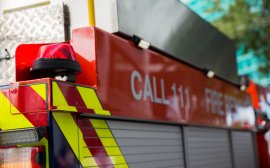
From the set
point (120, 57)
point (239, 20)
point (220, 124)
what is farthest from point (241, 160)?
point (239, 20)

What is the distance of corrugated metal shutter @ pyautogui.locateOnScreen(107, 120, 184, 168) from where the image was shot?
3.00m

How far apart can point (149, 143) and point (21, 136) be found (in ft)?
3.73

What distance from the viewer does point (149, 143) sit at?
3.33 meters

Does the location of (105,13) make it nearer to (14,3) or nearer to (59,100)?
(14,3)

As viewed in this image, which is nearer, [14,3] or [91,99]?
[91,99]

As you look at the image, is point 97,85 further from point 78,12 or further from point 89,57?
point 78,12

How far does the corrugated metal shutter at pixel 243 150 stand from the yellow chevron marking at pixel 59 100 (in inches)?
122

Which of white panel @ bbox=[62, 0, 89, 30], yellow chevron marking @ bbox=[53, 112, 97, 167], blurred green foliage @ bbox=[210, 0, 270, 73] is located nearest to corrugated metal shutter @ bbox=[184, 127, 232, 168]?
white panel @ bbox=[62, 0, 89, 30]

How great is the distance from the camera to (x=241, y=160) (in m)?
5.45

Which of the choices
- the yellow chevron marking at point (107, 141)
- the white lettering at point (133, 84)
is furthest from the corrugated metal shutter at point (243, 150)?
the yellow chevron marking at point (107, 141)

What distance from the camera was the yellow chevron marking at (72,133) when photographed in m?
2.45

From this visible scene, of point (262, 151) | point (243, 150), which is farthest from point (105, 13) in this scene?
point (262, 151)

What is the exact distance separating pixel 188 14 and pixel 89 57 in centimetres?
188

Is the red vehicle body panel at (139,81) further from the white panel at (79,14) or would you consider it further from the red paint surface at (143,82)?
the white panel at (79,14)
